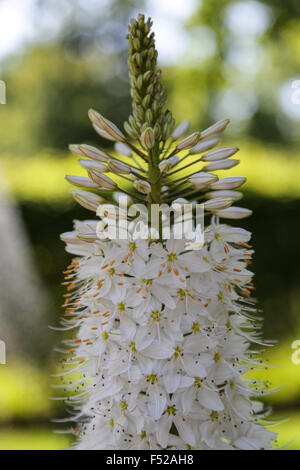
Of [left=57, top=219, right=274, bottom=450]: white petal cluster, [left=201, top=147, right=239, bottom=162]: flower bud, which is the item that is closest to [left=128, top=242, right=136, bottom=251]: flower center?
[left=57, top=219, right=274, bottom=450]: white petal cluster

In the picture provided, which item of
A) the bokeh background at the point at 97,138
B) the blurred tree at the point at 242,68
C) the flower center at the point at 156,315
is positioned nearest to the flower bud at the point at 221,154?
the flower center at the point at 156,315

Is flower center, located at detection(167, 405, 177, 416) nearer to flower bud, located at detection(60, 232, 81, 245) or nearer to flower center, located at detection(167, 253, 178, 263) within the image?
flower center, located at detection(167, 253, 178, 263)

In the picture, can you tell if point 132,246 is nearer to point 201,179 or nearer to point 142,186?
point 142,186

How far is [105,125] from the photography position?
1258 millimetres

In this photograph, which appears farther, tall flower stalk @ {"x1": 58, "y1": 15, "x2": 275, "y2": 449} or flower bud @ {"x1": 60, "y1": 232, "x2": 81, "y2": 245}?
flower bud @ {"x1": 60, "y1": 232, "x2": 81, "y2": 245}

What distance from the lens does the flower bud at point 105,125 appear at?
4.11 feet

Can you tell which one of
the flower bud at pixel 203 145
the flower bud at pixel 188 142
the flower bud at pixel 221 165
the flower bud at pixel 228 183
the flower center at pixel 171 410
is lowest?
the flower center at pixel 171 410

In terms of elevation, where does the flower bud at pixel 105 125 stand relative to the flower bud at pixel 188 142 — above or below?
above

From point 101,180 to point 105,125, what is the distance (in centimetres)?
16

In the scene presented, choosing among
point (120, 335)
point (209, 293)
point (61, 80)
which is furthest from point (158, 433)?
point (61, 80)

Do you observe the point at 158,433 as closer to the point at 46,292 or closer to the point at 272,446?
the point at 272,446

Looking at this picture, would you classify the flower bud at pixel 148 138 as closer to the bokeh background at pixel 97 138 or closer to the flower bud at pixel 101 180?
the flower bud at pixel 101 180

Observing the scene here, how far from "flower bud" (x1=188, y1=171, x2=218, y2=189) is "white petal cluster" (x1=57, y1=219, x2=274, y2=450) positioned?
0.40 ft

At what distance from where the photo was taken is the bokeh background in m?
3.97
